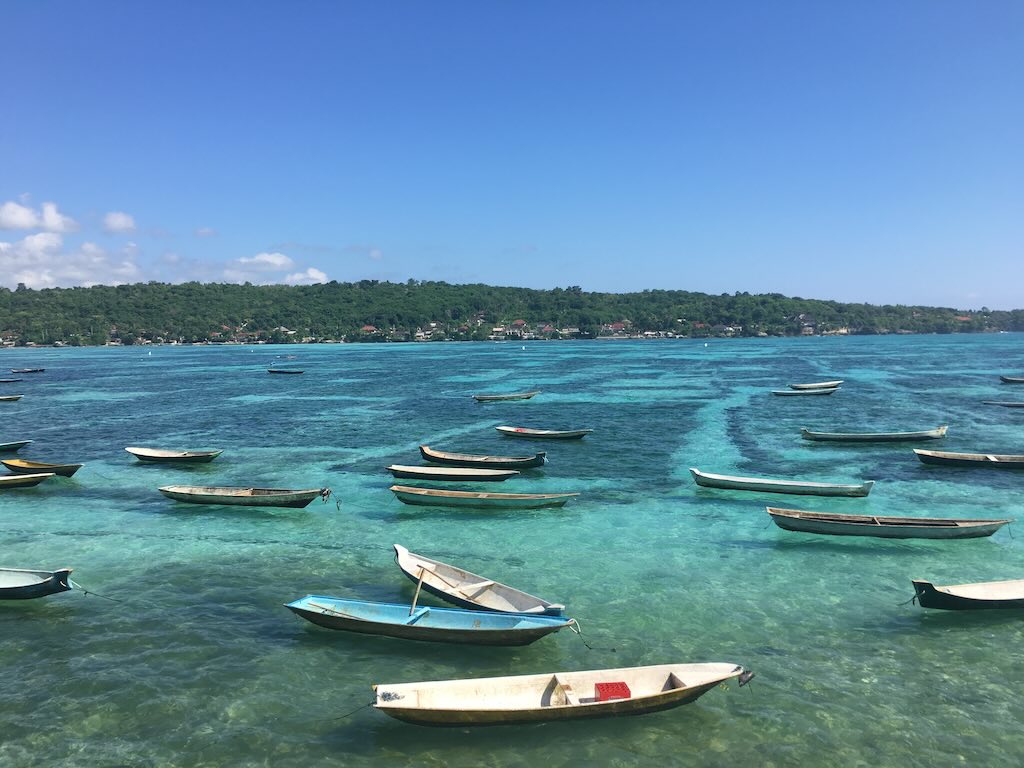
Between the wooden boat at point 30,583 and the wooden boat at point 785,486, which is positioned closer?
the wooden boat at point 30,583

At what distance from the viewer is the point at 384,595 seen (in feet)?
58.8

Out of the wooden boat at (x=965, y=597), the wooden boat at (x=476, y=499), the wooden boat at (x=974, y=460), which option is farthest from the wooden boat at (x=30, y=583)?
the wooden boat at (x=974, y=460)

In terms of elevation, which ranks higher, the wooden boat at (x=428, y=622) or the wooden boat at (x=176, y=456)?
the wooden boat at (x=176, y=456)

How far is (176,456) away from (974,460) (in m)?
40.5

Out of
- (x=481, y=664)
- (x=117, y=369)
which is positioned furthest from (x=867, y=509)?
(x=117, y=369)

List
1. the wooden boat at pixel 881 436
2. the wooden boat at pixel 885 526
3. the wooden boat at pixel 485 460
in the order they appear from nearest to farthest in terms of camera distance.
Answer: the wooden boat at pixel 885 526, the wooden boat at pixel 485 460, the wooden boat at pixel 881 436

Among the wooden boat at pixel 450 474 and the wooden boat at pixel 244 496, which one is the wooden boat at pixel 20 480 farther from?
the wooden boat at pixel 450 474

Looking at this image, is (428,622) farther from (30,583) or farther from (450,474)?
(450,474)

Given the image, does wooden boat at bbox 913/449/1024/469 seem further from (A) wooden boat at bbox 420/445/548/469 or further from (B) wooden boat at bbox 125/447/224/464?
(B) wooden boat at bbox 125/447/224/464

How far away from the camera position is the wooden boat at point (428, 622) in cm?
1414

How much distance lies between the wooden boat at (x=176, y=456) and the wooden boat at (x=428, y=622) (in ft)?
74.1

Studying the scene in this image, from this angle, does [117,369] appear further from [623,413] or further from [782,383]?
[782,383]

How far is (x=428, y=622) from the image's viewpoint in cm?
1468

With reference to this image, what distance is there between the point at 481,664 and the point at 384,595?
15.5 feet
